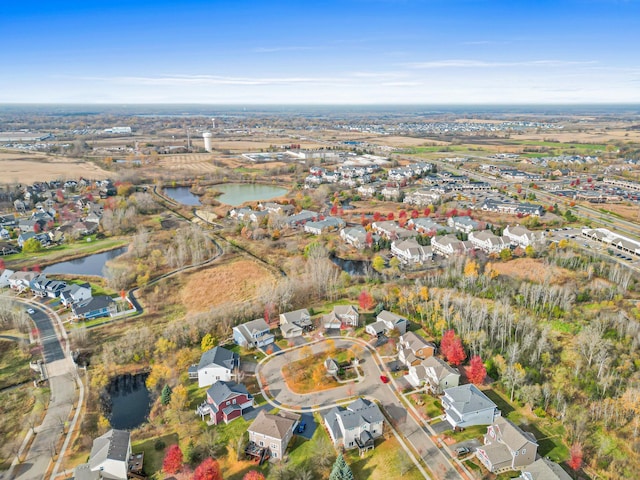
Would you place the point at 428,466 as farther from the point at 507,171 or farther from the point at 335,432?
the point at 507,171

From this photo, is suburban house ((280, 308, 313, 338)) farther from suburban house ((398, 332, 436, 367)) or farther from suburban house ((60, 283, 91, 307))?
suburban house ((60, 283, 91, 307))

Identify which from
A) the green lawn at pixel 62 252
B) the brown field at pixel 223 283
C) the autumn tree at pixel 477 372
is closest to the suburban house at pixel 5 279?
the green lawn at pixel 62 252

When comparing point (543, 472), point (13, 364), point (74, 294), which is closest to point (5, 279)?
point (74, 294)

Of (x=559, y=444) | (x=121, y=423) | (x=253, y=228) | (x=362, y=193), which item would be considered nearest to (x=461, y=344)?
(x=559, y=444)

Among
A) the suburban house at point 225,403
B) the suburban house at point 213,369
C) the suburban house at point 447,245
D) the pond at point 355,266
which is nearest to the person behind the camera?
the suburban house at point 225,403

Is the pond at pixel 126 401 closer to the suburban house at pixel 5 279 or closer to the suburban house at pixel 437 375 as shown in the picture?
the suburban house at pixel 437 375

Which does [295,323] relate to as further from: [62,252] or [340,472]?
[62,252]
